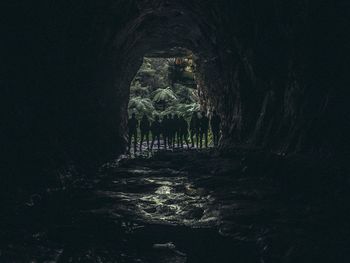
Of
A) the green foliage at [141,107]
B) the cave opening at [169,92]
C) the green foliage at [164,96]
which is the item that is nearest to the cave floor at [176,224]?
the cave opening at [169,92]

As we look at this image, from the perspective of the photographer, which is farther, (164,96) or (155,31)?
(164,96)

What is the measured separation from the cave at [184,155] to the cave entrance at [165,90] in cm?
1334

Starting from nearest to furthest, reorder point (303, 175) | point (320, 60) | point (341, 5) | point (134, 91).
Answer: point (303, 175)
point (341, 5)
point (320, 60)
point (134, 91)

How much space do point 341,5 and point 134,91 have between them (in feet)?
97.4

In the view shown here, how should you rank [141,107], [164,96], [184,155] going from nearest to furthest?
[184,155] < [141,107] < [164,96]

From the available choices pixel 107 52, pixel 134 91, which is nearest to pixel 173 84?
pixel 134 91

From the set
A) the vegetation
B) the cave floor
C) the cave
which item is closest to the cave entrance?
the vegetation

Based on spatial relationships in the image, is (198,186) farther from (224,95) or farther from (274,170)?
(224,95)

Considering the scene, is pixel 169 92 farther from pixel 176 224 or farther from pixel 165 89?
pixel 176 224

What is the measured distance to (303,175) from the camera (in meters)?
9.71

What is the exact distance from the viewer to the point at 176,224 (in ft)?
25.5

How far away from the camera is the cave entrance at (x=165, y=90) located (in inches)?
1372

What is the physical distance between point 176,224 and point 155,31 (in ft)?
61.3

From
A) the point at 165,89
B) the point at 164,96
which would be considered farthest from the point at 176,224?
the point at 165,89
